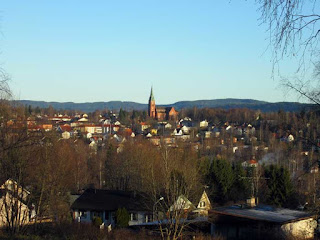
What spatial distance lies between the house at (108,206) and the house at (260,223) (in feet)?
25.3

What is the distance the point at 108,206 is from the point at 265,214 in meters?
11.7

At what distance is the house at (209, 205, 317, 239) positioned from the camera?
62.6ft

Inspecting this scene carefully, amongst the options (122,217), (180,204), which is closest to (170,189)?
(180,204)

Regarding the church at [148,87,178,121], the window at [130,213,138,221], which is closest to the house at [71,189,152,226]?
the window at [130,213,138,221]

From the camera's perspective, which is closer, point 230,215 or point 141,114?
point 230,215

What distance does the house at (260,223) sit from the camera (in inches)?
752

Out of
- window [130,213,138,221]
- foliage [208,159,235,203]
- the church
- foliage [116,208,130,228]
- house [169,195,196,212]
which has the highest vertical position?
the church

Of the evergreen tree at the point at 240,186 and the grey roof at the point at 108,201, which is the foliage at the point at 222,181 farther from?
the grey roof at the point at 108,201

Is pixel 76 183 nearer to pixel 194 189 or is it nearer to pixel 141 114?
pixel 194 189

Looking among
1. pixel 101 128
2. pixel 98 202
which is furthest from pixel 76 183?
pixel 101 128

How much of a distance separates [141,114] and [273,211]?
438 ft

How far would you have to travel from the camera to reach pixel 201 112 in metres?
163

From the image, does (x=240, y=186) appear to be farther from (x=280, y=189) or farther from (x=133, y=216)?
(x=133, y=216)

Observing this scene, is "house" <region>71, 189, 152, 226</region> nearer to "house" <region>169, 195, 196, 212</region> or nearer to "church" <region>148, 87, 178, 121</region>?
"house" <region>169, 195, 196, 212</region>
